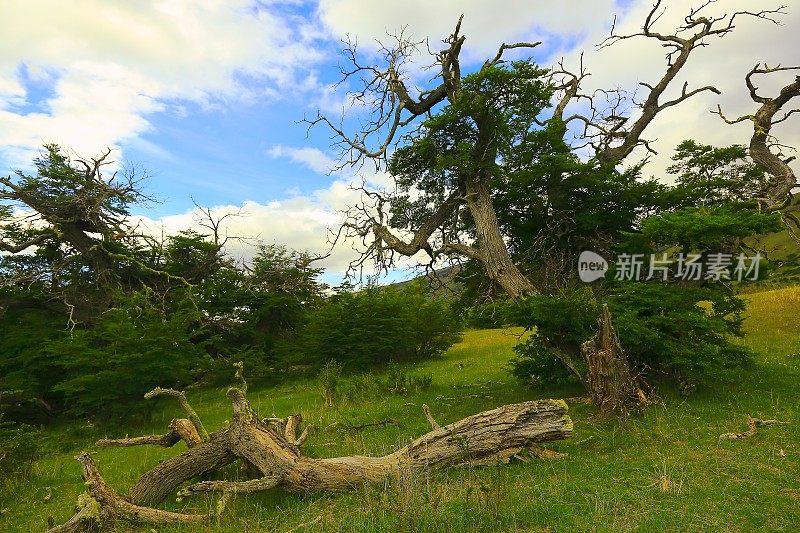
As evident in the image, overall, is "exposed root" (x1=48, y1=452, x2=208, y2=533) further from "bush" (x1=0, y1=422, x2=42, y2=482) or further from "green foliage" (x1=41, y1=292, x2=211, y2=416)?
"green foliage" (x1=41, y1=292, x2=211, y2=416)

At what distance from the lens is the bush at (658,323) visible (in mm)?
8047

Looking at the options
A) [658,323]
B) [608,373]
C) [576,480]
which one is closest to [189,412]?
[576,480]

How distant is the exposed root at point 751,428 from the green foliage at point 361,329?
13.7 m

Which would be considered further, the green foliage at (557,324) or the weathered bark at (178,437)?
the green foliage at (557,324)

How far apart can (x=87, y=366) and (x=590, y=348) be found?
638 inches

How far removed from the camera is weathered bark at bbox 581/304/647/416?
801 centimetres

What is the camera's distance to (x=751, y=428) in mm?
6797

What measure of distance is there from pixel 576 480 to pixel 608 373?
3.11 metres

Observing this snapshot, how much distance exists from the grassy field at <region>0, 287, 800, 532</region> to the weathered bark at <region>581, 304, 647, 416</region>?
33cm

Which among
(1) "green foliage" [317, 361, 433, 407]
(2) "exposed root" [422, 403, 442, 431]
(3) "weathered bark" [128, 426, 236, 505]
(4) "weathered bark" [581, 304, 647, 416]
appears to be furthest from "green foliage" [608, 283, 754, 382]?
(3) "weathered bark" [128, 426, 236, 505]

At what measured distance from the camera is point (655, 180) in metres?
10.1

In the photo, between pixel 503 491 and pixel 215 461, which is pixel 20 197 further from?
pixel 503 491

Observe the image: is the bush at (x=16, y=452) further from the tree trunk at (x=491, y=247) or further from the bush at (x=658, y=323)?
the tree trunk at (x=491, y=247)

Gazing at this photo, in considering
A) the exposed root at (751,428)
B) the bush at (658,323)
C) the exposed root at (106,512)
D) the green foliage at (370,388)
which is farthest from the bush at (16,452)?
the exposed root at (751,428)
